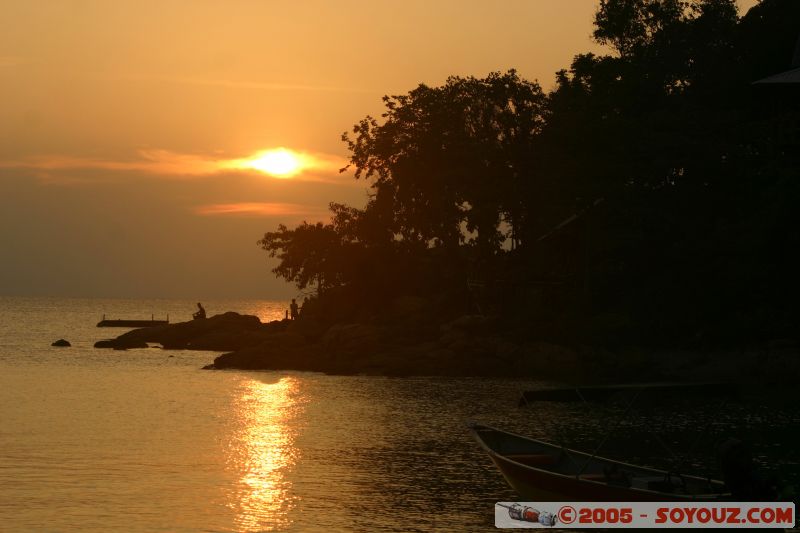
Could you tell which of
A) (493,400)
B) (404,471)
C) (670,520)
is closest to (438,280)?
(493,400)

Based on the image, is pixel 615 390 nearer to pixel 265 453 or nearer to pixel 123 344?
pixel 265 453

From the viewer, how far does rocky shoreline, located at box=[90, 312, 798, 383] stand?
169 feet

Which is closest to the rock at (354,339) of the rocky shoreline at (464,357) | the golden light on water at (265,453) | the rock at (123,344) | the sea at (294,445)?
the rocky shoreline at (464,357)

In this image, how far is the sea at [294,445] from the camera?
25.2m

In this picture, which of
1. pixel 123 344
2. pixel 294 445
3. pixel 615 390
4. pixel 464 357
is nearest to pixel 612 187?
pixel 464 357

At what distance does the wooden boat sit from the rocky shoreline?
27.0 m

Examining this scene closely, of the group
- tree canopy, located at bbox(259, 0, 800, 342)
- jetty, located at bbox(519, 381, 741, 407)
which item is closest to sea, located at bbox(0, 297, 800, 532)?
jetty, located at bbox(519, 381, 741, 407)

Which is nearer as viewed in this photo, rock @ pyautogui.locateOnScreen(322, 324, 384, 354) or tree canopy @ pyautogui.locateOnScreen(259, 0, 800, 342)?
tree canopy @ pyautogui.locateOnScreen(259, 0, 800, 342)

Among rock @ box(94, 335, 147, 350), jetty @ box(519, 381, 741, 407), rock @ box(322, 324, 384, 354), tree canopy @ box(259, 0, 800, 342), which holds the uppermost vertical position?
tree canopy @ box(259, 0, 800, 342)

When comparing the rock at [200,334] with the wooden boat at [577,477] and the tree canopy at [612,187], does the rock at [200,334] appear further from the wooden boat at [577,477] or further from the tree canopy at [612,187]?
the wooden boat at [577,477]

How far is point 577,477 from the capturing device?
21.8 metres

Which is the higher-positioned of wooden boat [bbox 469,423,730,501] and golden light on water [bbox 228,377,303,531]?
wooden boat [bbox 469,423,730,501]

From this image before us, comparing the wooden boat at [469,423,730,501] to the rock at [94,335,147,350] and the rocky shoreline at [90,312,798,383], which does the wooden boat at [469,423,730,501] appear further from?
the rock at [94,335,147,350]

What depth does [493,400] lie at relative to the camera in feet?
158
